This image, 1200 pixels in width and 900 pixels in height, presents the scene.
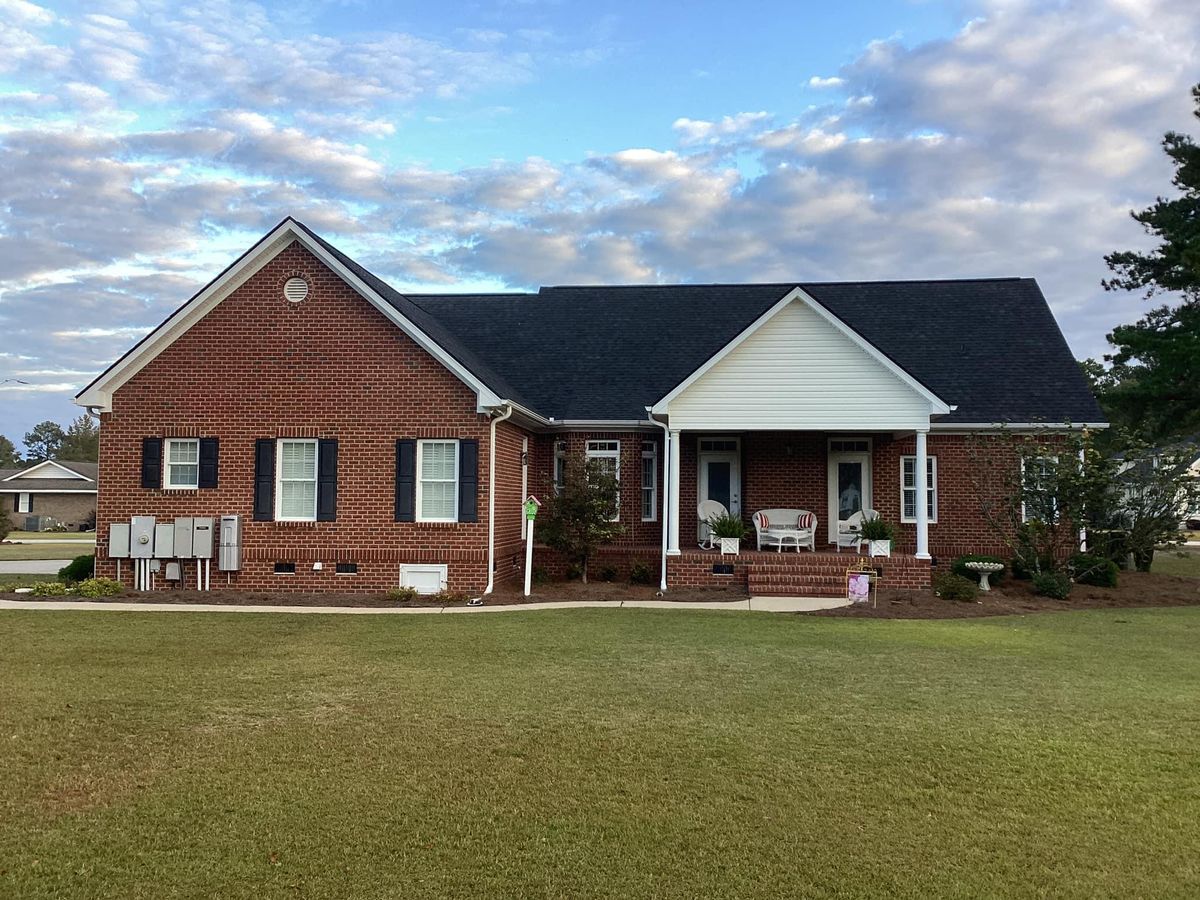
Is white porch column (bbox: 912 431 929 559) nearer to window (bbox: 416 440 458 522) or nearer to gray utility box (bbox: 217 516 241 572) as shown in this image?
window (bbox: 416 440 458 522)

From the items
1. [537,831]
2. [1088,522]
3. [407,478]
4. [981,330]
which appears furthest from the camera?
[981,330]

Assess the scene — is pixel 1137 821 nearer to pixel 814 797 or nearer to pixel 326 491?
pixel 814 797

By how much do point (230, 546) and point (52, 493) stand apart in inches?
2079

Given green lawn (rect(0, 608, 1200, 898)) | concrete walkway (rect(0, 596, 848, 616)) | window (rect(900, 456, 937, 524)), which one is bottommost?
concrete walkway (rect(0, 596, 848, 616))

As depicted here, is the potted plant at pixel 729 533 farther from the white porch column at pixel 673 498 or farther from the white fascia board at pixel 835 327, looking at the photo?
the white fascia board at pixel 835 327

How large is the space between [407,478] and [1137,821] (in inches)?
525

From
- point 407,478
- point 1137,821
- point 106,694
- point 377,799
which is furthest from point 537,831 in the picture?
point 407,478

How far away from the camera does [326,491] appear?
55.1 ft

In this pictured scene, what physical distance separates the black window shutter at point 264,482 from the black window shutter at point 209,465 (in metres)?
0.77

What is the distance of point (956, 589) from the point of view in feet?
Result: 52.6

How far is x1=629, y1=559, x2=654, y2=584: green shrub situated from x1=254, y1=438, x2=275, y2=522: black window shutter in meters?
6.97

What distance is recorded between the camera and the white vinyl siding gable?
1728cm

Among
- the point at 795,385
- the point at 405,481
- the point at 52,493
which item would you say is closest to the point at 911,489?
the point at 795,385

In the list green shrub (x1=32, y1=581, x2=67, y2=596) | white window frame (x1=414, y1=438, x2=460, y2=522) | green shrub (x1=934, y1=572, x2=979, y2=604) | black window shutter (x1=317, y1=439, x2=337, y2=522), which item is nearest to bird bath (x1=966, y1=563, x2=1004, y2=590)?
green shrub (x1=934, y1=572, x2=979, y2=604)
